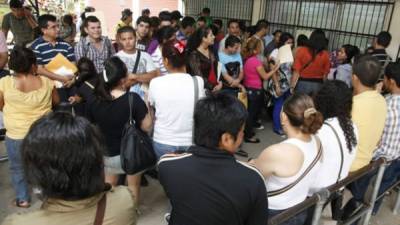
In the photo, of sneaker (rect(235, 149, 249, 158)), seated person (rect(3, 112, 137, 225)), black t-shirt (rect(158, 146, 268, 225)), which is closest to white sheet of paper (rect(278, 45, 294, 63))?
sneaker (rect(235, 149, 249, 158))

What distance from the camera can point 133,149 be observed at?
2268 mm

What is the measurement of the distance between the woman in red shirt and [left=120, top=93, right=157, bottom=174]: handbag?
2.69 meters

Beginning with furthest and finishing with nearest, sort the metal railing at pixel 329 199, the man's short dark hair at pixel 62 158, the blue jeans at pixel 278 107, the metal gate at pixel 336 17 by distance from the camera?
the metal gate at pixel 336 17 < the blue jeans at pixel 278 107 < the metal railing at pixel 329 199 < the man's short dark hair at pixel 62 158

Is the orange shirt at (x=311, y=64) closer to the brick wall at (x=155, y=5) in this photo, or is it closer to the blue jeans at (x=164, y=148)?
the blue jeans at (x=164, y=148)

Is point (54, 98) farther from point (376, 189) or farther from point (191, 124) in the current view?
point (376, 189)

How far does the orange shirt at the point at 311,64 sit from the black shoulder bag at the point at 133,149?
280 cm

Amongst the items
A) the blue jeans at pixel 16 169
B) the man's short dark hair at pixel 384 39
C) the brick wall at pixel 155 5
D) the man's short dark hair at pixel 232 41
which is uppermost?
the brick wall at pixel 155 5

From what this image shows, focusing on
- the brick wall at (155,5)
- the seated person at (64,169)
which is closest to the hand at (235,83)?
the seated person at (64,169)

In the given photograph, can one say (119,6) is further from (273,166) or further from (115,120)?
(273,166)

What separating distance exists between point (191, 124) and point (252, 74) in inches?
84.0

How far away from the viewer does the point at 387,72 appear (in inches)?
101

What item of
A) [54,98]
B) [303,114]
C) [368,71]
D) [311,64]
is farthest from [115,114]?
[311,64]

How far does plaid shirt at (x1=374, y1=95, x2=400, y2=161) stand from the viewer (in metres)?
2.39

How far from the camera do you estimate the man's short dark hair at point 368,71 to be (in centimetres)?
220
